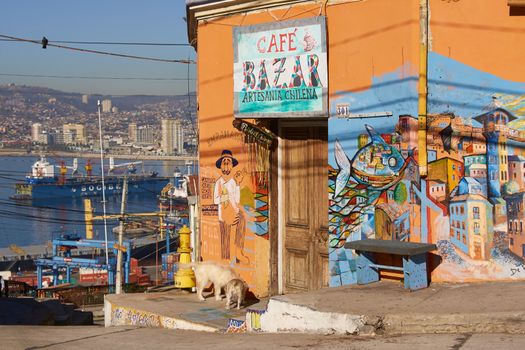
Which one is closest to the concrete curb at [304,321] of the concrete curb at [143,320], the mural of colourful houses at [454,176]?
the concrete curb at [143,320]

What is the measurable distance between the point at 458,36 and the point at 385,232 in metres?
2.61

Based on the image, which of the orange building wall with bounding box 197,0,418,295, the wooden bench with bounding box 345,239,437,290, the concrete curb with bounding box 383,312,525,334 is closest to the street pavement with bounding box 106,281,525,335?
the concrete curb with bounding box 383,312,525,334

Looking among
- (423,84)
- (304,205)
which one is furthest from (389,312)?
(304,205)

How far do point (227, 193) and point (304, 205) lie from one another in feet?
4.10

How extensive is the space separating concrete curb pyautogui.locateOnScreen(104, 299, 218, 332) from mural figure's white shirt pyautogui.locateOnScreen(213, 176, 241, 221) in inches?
77.9

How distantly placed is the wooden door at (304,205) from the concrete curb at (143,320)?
2029 mm

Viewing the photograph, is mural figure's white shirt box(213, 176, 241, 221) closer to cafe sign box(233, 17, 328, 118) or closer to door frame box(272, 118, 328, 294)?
door frame box(272, 118, 328, 294)

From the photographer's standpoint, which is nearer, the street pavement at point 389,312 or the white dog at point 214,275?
the street pavement at point 389,312

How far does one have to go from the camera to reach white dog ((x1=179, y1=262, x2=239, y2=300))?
10680mm

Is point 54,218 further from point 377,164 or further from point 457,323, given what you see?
point 457,323

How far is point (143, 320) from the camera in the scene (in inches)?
408

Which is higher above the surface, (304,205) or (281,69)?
(281,69)

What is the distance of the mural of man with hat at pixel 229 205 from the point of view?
1116 cm

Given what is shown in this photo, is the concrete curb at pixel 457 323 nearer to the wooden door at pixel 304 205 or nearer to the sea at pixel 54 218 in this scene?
the wooden door at pixel 304 205
